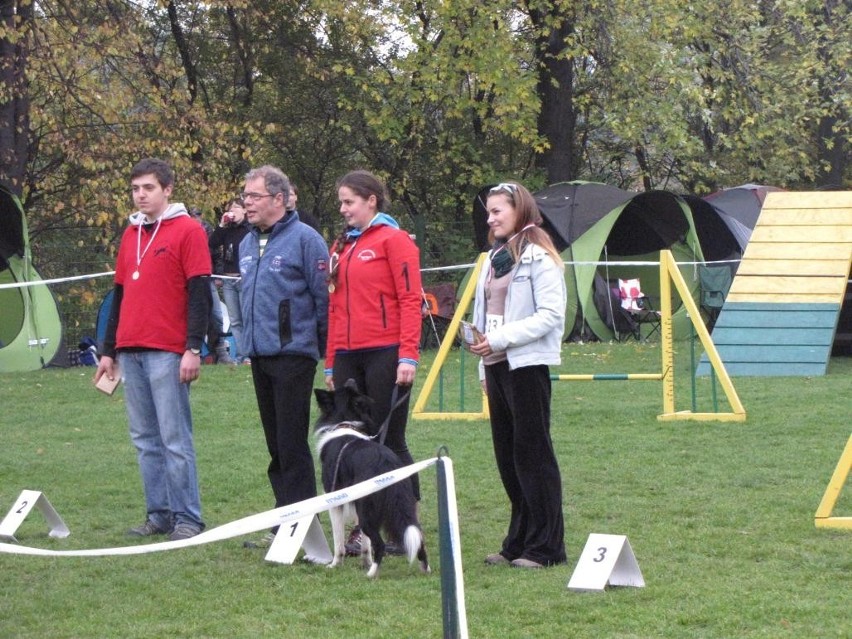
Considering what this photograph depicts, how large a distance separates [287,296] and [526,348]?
124 centimetres

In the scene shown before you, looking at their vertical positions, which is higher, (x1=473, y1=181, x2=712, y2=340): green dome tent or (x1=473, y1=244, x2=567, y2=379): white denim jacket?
(x1=473, y1=244, x2=567, y2=379): white denim jacket

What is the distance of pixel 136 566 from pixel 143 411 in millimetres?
860

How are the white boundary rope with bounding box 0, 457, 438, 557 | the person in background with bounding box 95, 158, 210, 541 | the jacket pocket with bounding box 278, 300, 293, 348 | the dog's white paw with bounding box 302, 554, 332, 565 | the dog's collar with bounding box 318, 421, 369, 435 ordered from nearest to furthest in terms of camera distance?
the white boundary rope with bounding box 0, 457, 438, 557 < the dog's collar with bounding box 318, 421, 369, 435 < the dog's white paw with bounding box 302, 554, 332, 565 < the jacket pocket with bounding box 278, 300, 293, 348 < the person in background with bounding box 95, 158, 210, 541

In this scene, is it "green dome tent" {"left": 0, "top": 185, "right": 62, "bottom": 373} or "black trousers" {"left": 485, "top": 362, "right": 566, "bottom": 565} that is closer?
"black trousers" {"left": 485, "top": 362, "right": 566, "bottom": 565}

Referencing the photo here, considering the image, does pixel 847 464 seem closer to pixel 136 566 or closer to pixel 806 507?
pixel 806 507

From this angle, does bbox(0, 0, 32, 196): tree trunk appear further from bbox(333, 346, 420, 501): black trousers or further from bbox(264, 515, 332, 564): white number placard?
bbox(264, 515, 332, 564): white number placard

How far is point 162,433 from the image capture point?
20.1 ft

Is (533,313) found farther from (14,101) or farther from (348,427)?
(14,101)

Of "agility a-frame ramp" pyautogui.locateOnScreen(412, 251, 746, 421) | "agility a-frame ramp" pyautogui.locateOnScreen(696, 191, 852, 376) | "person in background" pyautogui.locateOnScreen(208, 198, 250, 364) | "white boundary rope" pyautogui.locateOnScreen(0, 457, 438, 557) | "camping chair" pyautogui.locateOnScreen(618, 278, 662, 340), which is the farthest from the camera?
"camping chair" pyautogui.locateOnScreen(618, 278, 662, 340)

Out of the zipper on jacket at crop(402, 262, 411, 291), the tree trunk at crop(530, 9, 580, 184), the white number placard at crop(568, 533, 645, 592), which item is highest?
the tree trunk at crop(530, 9, 580, 184)

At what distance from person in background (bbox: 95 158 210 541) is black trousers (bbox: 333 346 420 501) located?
0.77 meters

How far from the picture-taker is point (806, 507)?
21.3 ft

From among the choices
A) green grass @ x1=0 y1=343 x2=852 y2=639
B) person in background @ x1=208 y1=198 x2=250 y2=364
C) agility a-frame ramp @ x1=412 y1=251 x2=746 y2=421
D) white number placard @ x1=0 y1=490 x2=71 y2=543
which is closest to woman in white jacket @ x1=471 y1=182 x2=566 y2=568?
green grass @ x1=0 y1=343 x2=852 y2=639

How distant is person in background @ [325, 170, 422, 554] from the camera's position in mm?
5637
